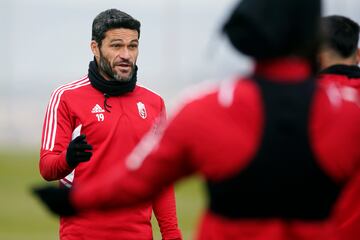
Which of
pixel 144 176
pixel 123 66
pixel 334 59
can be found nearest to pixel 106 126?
pixel 123 66

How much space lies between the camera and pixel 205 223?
3.60 m

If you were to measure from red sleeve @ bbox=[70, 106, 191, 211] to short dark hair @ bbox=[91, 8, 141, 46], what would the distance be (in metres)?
2.92

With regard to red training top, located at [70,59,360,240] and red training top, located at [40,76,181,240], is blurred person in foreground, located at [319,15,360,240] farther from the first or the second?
red training top, located at [70,59,360,240]

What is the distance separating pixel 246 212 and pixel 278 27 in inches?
25.0

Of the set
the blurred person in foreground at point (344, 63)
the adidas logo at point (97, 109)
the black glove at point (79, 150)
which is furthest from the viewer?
the adidas logo at point (97, 109)

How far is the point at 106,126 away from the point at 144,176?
250 centimetres

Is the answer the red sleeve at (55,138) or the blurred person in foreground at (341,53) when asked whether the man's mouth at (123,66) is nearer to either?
the red sleeve at (55,138)

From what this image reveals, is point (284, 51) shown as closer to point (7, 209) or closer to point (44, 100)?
point (7, 209)

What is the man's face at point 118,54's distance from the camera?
6258mm

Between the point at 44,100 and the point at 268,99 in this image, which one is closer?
the point at 268,99

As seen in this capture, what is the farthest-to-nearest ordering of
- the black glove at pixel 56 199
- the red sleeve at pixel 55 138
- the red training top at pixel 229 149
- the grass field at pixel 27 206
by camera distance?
the grass field at pixel 27 206
the red sleeve at pixel 55 138
the black glove at pixel 56 199
the red training top at pixel 229 149

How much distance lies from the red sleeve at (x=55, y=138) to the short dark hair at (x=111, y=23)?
0.58 metres

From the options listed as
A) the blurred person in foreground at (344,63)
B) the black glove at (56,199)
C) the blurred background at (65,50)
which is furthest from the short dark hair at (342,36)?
the blurred background at (65,50)

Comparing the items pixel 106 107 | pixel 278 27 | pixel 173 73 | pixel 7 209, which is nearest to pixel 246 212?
pixel 278 27
